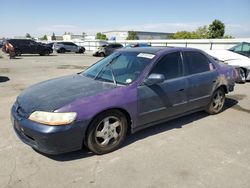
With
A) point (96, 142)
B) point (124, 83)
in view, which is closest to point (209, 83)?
point (124, 83)

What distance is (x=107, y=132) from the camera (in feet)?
12.3

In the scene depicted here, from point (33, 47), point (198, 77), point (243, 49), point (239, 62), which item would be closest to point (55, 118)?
point (198, 77)

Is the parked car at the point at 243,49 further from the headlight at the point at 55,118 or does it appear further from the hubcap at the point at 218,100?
the headlight at the point at 55,118

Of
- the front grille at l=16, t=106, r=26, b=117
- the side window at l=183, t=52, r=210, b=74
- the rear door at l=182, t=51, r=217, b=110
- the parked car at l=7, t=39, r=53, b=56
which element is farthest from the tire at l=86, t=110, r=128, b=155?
the parked car at l=7, t=39, r=53, b=56

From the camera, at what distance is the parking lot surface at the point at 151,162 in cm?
309

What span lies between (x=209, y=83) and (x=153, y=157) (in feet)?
7.70

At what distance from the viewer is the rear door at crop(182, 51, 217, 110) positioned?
4.86 m

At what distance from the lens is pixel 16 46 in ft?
79.4

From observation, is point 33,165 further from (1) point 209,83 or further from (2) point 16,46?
(2) point 16,46

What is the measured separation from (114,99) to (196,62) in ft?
7.41

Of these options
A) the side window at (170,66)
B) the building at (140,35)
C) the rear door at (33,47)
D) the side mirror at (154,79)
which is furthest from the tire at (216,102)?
the building at (140,35)

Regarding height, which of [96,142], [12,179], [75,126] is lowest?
[12,179]

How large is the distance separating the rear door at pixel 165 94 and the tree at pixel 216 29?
156 feet

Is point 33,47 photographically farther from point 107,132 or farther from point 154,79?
point 107,132
